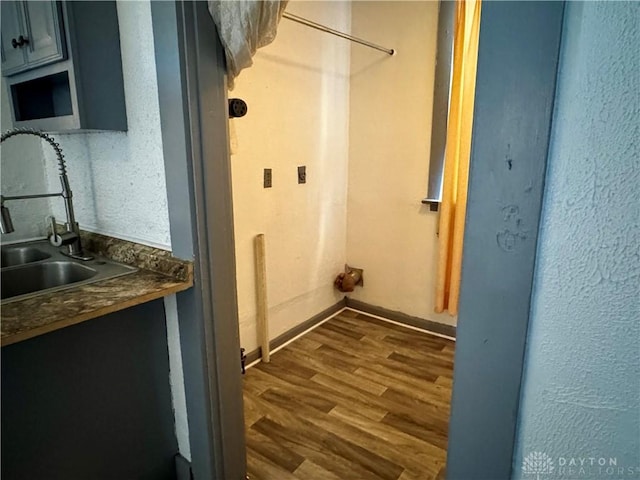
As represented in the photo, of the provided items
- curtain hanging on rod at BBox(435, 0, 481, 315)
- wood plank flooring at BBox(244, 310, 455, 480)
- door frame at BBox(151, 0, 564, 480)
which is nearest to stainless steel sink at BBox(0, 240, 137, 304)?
door frame at BBox(151, 0, 564, 480)

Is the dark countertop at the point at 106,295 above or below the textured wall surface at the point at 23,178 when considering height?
below

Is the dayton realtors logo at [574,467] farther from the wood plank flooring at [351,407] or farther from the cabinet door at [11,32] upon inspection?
the cabinet door at [11,32]

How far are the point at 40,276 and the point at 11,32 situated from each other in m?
0.83

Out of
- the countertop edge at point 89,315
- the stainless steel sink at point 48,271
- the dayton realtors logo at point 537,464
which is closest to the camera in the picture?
the dayton realtors logo at point 537,464

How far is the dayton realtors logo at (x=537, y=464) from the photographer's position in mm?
627

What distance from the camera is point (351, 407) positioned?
6.23ft

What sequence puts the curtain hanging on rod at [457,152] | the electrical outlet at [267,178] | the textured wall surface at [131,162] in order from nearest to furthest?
the textured wall surface at [131,162] → the curtain hanging on rod at [457,152] → the electrical outlet at [267,178]

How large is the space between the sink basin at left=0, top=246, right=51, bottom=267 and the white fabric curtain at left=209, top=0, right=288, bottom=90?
1092mm

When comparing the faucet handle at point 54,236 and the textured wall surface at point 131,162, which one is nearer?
the textured wall surface at point 131,162

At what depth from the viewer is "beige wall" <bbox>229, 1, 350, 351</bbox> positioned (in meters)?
2.07

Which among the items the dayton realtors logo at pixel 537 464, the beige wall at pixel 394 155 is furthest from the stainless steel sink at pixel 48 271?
the beige wall at pixel 394 155

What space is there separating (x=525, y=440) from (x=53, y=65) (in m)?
1.55

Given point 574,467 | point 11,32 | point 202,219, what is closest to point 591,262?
point 574,467

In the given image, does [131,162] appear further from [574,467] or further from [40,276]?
[574,467]
